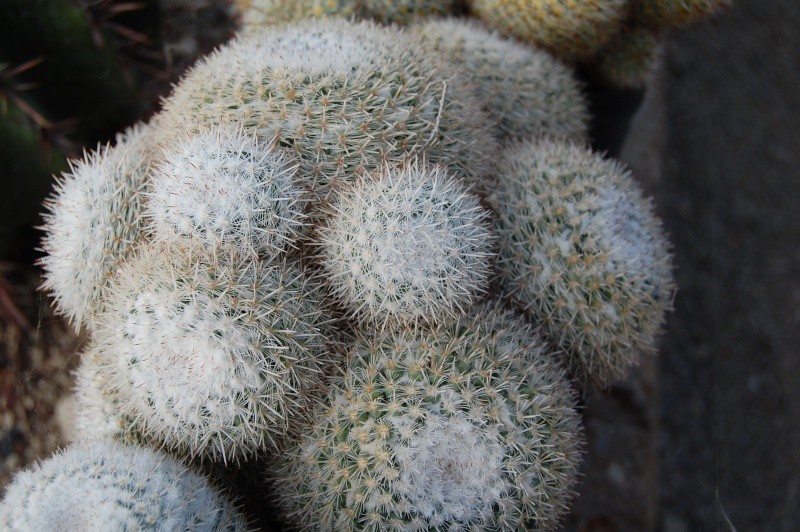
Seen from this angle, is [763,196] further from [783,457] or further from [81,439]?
[81,439]

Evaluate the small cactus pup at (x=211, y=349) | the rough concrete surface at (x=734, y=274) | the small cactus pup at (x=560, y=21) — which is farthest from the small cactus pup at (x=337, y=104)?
the rough concrete surface at (x=734, y=274)

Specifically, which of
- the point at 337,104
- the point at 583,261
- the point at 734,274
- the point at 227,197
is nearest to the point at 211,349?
the point at 227,197

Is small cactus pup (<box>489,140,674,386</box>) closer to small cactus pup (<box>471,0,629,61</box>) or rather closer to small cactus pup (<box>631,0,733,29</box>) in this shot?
small cactus pup (<box>471,0,629,61</box>)

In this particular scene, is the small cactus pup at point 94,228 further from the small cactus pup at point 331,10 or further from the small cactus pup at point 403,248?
the small cactus pup at point 331,10

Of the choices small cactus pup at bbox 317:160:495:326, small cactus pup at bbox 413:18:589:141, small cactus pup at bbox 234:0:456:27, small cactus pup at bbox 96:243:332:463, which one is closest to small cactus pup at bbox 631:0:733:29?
small cactus pup at bbox 413:18:589:141

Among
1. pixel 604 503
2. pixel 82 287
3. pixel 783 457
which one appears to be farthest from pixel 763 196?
pixel 82 287

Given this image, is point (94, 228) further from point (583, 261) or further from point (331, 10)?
point (583, 261)
